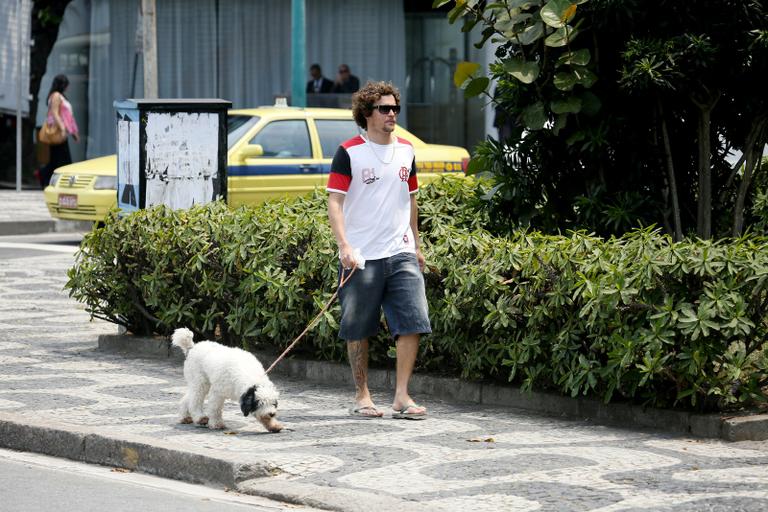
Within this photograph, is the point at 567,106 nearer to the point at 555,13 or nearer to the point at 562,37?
the point at 562,37

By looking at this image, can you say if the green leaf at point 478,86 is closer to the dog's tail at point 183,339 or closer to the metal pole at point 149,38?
the dog's tail at point 183,339

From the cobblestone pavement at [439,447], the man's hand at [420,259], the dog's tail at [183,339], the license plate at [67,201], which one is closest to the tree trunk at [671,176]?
the cobblestone pavement at [439,447]

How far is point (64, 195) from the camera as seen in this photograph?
17.9 m

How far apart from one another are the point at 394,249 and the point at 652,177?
2.38 meters

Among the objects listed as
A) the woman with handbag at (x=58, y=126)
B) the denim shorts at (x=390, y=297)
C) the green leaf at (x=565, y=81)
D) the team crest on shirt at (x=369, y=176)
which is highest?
the woman with handbag at (x=58, y=126)

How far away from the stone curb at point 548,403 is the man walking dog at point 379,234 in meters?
0.57

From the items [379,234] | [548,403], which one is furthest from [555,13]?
[548,403]

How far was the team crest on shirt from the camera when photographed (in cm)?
784

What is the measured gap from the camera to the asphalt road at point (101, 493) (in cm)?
618

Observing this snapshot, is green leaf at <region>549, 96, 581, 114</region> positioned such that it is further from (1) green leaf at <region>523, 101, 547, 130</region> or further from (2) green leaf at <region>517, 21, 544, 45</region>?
(2) green leaf at <region>517, 21, 544, 45</region>

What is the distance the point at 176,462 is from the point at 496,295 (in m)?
2.15

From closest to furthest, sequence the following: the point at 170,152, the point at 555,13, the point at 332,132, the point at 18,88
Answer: the point at 555,13 < the point at 170,152 < the point at 332,132 < the point at 18,88

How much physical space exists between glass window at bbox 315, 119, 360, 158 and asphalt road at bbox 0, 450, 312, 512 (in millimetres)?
10645

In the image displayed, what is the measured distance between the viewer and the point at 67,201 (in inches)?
701
